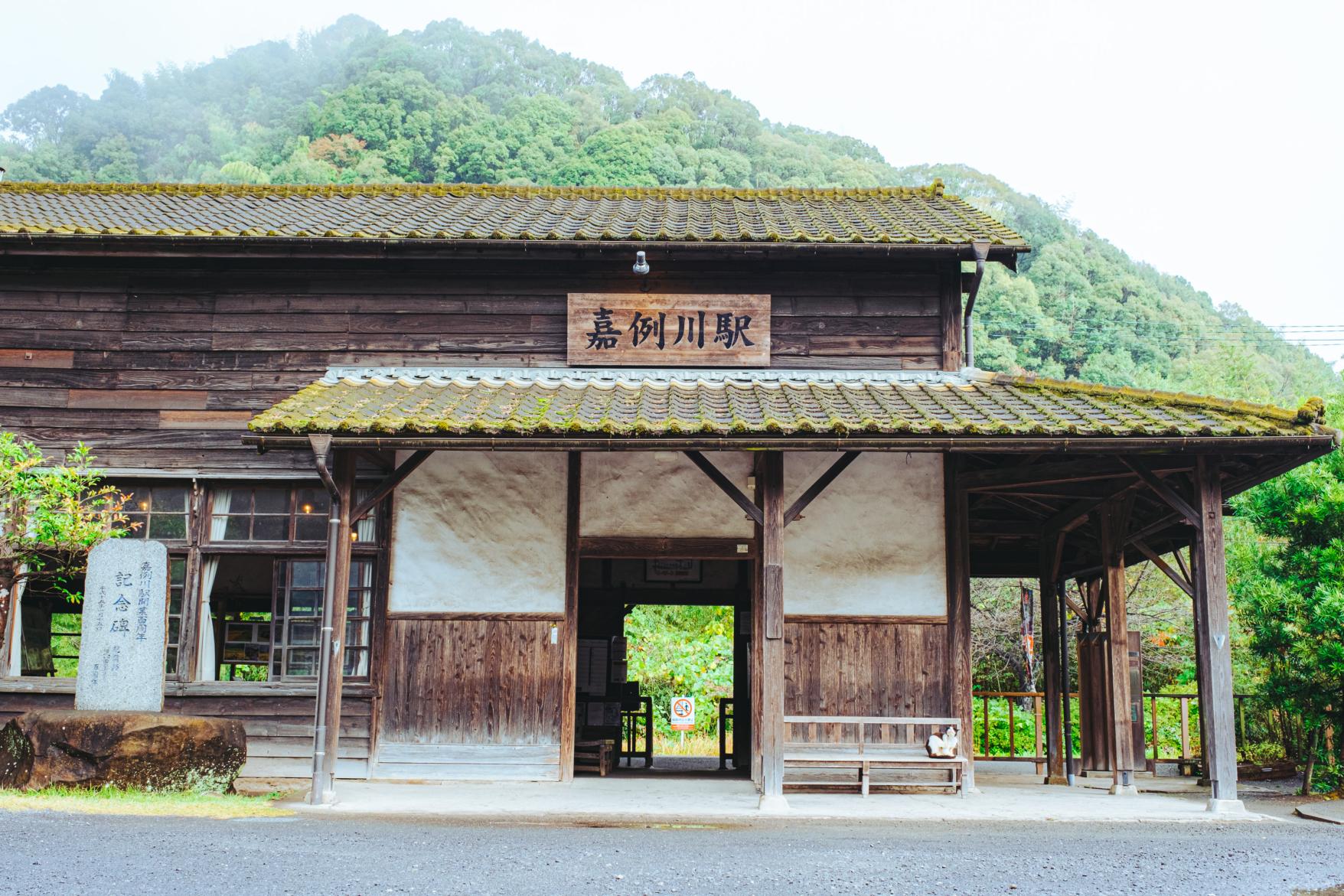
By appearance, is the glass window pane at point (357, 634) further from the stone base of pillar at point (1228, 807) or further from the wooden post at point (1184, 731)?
the wooden post at point (1184, 731)

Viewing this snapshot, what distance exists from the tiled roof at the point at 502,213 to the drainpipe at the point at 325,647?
9.56ft

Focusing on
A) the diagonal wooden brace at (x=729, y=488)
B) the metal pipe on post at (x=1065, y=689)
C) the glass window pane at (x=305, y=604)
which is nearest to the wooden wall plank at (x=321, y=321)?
the glass window pane at (x=305, y=604)

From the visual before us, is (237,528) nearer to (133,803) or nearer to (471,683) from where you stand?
(471,683)

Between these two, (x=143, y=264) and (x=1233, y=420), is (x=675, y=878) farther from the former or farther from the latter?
(x=143, y=264)

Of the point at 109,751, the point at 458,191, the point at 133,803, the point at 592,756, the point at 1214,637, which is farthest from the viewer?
the point at 458,191

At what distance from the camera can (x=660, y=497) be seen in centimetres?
991

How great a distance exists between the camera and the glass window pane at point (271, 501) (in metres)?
10.0

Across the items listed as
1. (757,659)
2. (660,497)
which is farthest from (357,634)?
(757,659)

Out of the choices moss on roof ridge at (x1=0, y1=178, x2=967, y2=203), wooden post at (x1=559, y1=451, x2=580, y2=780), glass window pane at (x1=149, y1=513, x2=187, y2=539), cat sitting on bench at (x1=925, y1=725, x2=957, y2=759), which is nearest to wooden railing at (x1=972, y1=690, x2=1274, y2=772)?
cat sitting on bench at (x1=925, y1=725, x2=957, y2=759)

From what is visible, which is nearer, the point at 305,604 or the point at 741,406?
the point at 741,406

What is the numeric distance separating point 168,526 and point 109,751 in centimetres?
269

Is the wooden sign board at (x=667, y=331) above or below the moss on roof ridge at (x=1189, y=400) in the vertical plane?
above

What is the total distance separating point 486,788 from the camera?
9.03 m

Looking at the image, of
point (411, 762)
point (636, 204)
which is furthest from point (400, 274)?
point (411, 762)
